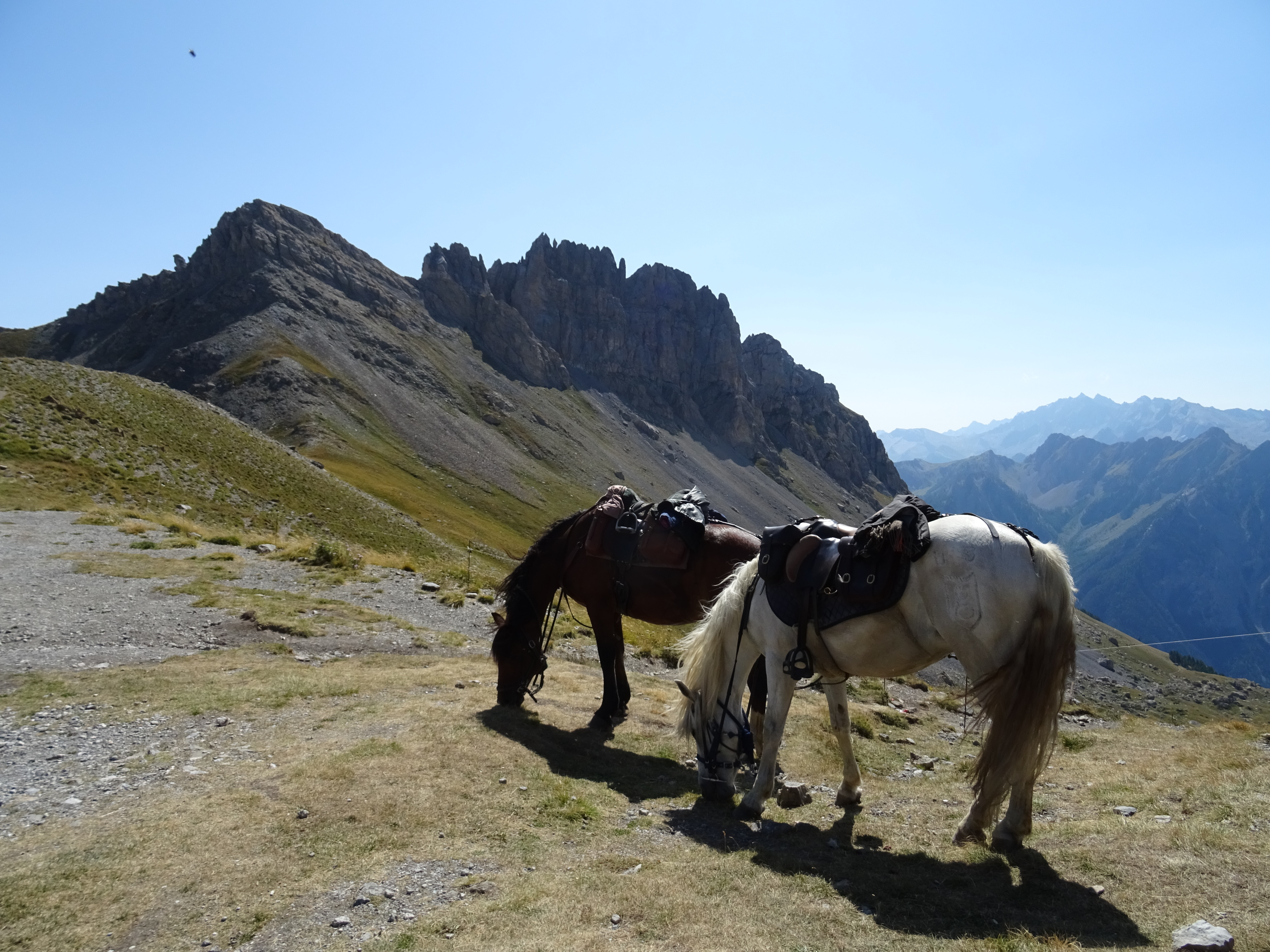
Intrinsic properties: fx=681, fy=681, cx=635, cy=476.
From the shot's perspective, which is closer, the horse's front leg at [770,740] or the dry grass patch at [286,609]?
the horse's front leg at [770,740]

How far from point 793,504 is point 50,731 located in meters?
159

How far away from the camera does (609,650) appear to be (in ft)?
32.1

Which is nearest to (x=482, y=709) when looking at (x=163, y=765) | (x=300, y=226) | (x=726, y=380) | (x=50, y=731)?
(x=163, y=765)

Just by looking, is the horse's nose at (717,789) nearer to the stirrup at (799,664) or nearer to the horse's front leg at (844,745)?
the horse's front leg at (844,745)

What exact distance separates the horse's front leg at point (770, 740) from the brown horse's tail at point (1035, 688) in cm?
189

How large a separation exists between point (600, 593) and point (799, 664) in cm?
359

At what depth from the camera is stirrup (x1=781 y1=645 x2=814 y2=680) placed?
6.82 meters

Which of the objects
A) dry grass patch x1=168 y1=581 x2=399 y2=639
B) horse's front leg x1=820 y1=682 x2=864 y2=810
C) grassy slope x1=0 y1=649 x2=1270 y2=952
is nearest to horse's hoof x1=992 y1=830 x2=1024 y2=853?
grassy slope x1=0 y1=649 x2=1270 y2=952

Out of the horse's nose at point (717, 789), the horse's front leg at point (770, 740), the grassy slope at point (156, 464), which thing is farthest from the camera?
the grassy slope at point (156, 464)

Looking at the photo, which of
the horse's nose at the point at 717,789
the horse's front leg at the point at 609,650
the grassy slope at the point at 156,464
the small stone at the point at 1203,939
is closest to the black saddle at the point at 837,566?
the horse's nose at the point at 717,789

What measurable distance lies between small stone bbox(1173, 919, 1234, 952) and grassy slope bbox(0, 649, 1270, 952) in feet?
0.42

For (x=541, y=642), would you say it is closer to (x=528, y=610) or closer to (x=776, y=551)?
(x=528, y=610)

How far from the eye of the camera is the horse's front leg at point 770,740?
273 inches

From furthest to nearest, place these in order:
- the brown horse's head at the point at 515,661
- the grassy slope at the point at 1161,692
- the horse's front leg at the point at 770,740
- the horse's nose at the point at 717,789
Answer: the grassy slope at the point at 1161,692, the brown horse's head at the point at 515,661, the horse's nose at the point at 717,789, the horse's front leg at the point at 770,740
